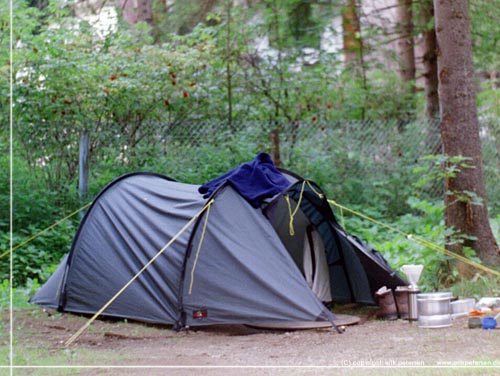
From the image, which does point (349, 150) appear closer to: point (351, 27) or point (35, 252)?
point (351, 27)

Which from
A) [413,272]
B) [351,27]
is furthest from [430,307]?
[351,27]

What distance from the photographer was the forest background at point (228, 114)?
974cm

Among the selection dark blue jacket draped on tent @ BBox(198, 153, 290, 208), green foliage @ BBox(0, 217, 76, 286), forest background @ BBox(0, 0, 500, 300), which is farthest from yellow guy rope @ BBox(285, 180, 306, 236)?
green foliage @ BBox(0, 217, 76, 286)

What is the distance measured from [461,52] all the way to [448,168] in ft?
3.82

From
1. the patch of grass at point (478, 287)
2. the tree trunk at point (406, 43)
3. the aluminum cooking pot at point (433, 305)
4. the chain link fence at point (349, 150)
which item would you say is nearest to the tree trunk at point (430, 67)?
the tree trunk at point (406, 43)

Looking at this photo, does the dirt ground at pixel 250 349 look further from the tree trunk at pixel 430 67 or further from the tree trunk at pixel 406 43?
the tree trunk at pixel 406 43

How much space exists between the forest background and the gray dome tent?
1092mm

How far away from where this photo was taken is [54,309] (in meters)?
7.43

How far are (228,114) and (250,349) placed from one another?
19.3 feet

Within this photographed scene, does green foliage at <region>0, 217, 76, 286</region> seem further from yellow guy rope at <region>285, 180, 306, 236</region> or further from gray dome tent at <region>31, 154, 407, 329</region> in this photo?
yellow guy rope at <region>285, 180, 306, 236</region>

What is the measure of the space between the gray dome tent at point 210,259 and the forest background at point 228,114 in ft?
3.58

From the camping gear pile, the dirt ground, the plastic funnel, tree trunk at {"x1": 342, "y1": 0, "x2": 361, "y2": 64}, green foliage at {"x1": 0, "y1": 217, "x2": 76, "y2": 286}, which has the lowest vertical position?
the dirt ground

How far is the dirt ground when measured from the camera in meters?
4.82

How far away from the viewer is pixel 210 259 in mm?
6520
